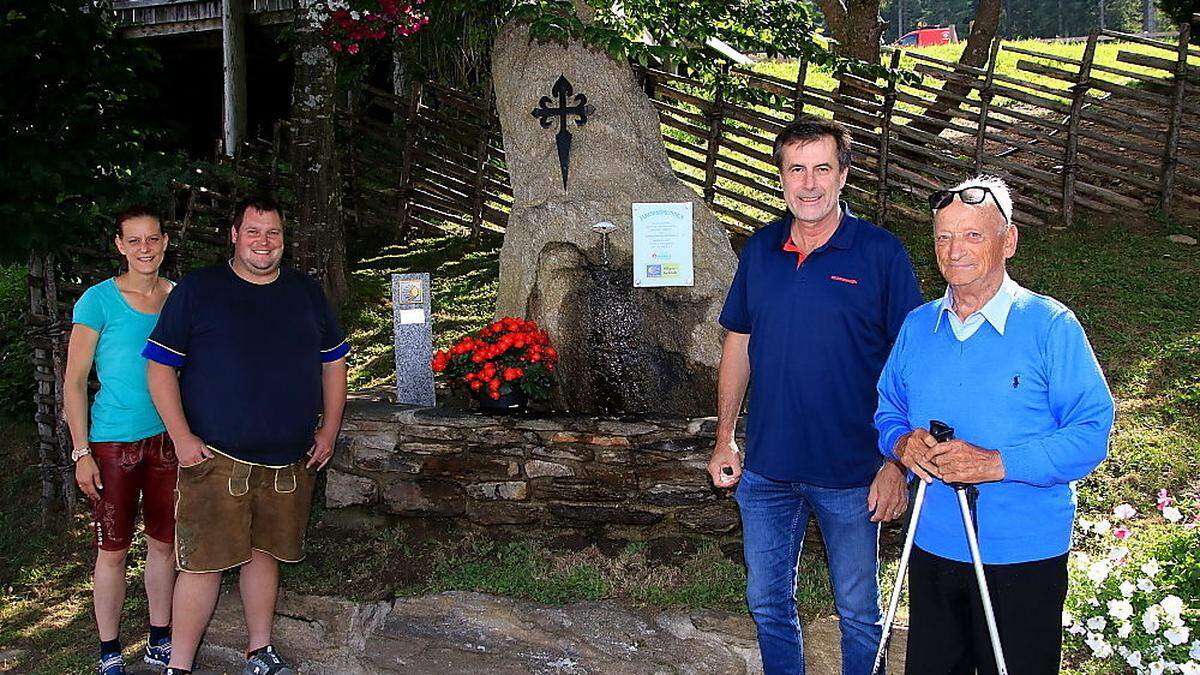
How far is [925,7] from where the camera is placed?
54.4m

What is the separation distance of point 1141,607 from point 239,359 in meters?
3.19

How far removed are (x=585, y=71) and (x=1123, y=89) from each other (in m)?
6.28

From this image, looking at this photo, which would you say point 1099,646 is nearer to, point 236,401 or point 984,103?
point 236,401

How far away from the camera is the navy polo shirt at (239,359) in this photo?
12.3 ft

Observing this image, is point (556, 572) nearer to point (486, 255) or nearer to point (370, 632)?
point (370, 632)

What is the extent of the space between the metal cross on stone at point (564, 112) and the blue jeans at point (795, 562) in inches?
116

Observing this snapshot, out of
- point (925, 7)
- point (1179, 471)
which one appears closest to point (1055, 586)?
point (1179, 471)

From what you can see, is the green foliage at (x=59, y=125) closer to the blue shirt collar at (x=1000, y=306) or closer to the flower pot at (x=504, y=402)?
the flower pot at (x=504, y=402)

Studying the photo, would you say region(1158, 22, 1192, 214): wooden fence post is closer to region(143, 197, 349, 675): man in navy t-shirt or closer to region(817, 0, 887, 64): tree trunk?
region(817, 0, 887, 64): tree trunk

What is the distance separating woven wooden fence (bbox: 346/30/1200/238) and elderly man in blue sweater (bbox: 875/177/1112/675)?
5998 mm

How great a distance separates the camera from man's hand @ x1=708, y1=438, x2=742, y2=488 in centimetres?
337

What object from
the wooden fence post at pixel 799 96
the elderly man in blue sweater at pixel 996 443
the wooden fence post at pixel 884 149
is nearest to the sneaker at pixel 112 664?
the elderly man in blue sweater at pixel 996 443

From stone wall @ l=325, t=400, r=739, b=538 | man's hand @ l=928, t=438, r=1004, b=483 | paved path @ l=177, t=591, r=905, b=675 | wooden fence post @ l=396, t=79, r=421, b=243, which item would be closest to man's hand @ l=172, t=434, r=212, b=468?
paved path @ l=177, t=591, r=905, b=675

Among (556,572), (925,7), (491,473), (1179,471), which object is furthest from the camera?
(925,7)
